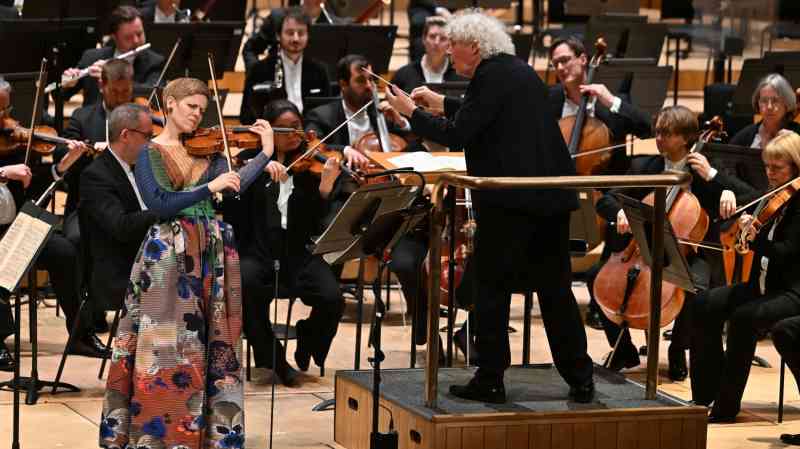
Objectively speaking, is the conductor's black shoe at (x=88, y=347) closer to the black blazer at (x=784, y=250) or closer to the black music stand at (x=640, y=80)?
the black blazer at (x=784, y=250)

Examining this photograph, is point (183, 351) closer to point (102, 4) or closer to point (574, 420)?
point (574, 420)

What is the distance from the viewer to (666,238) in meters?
4.57

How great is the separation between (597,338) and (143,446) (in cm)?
274

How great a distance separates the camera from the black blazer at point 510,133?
4.11 m

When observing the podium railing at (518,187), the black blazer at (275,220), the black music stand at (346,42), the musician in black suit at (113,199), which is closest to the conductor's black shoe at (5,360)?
the musician in black suit at (113,199)

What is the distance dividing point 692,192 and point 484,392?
1978 millimetres

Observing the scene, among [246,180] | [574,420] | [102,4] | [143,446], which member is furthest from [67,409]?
[102,4]

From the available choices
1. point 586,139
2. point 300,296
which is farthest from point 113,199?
point 586,139

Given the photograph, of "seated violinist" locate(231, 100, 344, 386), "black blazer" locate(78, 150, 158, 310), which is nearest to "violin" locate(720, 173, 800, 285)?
"seated violinist" locate(231, 100, 344, 386)

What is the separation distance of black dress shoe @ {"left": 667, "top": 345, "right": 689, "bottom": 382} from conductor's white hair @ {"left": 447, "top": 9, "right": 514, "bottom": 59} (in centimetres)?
204

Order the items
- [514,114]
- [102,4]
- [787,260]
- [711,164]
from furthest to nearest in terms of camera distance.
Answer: [102,4] < [711,164] < [787,260] < [514,114]

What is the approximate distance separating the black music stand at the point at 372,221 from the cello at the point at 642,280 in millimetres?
1501

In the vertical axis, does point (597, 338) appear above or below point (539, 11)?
below

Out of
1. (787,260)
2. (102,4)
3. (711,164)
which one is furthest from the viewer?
(102,4)
